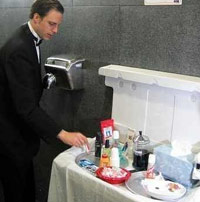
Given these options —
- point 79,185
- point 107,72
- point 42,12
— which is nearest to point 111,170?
point 79,185

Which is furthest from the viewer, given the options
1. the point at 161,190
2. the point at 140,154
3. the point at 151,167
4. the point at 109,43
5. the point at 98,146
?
the point at 109,43

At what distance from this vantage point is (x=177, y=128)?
1.53 meters

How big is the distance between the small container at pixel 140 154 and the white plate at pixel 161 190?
0.17 m

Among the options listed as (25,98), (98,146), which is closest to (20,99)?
(25,98)

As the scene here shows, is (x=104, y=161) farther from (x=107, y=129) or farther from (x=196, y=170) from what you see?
(x=196, y=170)

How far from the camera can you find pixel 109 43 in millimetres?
1786

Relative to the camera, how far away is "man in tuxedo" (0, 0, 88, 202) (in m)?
1.62

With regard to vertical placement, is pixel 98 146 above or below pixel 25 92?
below

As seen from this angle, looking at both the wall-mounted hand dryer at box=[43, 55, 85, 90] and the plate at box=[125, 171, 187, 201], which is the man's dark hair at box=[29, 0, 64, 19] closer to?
the wall-mounted hand dryer at box=[43, 55, 85, 90]

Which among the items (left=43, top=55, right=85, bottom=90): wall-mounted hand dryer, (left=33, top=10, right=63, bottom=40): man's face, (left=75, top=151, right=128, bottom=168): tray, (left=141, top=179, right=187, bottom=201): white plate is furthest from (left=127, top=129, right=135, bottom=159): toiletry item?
(left=33, top=10, right=63, bottom=40): man's face

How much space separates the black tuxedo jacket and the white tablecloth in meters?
0.19

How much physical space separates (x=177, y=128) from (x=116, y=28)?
617 millimetres

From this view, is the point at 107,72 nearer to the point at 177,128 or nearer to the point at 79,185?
the point at 177,128

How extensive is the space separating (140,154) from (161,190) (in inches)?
10.1
